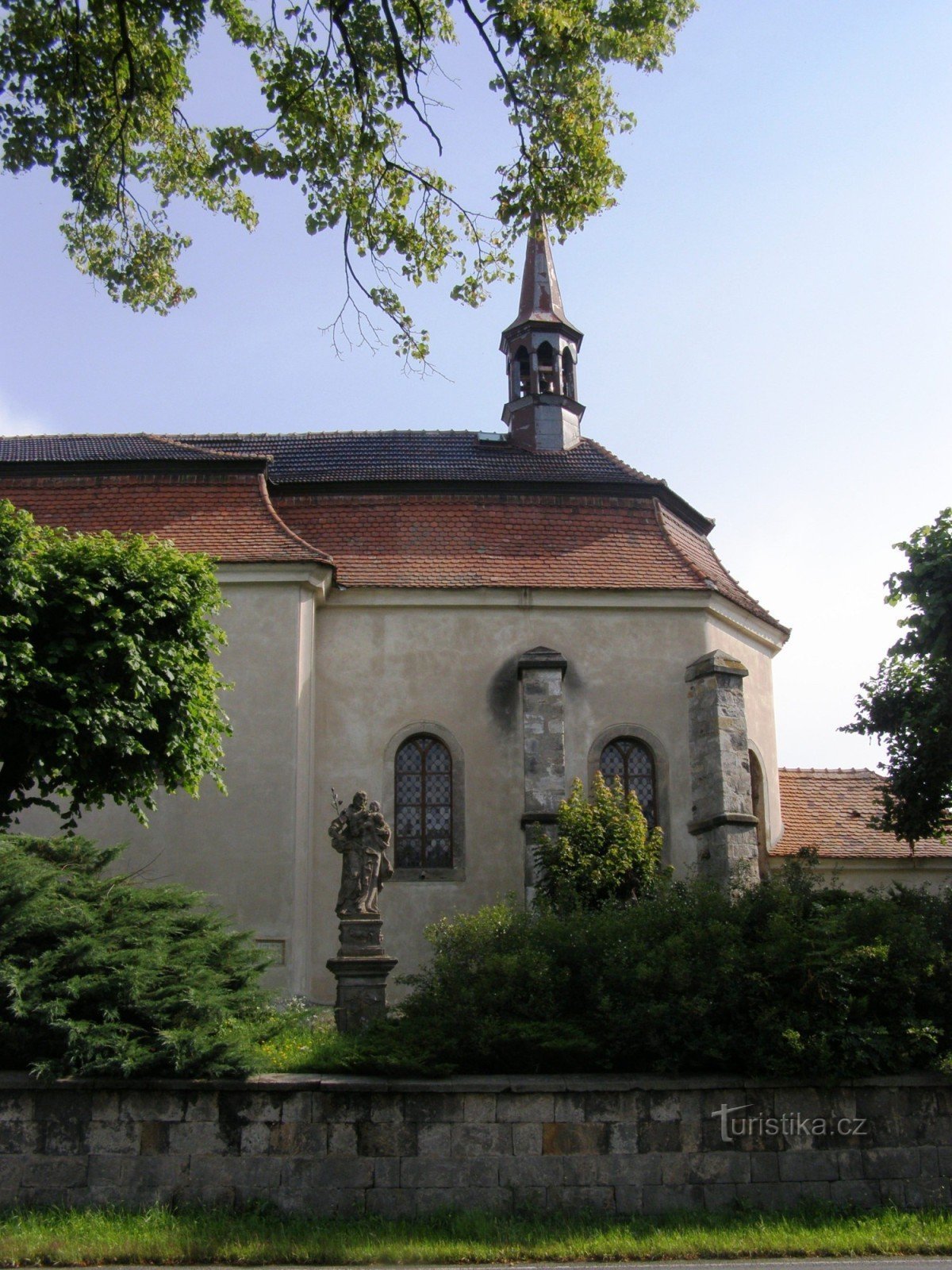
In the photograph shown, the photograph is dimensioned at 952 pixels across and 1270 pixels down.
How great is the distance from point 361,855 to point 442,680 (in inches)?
257

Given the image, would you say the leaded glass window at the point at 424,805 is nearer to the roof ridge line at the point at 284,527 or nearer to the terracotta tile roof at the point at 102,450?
the roof ridge line at the point at 284,527

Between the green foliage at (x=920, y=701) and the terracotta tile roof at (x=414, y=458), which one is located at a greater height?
the terracotta tile roof at (x=414, y=458)

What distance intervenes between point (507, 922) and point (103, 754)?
17.6ft

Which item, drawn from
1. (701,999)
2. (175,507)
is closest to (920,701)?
(701,999)

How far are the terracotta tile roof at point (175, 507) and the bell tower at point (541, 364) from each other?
7.05 metres

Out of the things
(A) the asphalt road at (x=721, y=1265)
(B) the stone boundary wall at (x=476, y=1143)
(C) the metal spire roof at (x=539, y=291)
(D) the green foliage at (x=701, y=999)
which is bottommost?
(A) the asphalt road at (x=721, y=1265)

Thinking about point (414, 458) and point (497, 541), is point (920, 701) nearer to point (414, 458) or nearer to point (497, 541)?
point (497, 541)

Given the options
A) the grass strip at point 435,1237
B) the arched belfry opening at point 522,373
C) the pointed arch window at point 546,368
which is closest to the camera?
the grass strip at point 435,1237

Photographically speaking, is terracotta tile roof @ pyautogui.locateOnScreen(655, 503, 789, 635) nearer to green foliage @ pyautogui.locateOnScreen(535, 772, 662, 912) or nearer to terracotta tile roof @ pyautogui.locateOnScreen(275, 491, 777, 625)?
terracotta tile roof @ pyautogui.locateOnScreen(275, 491, 777, 625)

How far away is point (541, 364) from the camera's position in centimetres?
2802

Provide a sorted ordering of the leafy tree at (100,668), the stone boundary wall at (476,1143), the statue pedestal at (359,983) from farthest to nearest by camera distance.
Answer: the leafy tree at (100,668)
the statue pedestal at (359,983)
the stone boundary wall at (476,1143)

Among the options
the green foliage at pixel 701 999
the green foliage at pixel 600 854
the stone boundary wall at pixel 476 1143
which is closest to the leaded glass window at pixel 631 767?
the green foliage at pixel 600 854

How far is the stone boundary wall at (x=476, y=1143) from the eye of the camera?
36.2ft

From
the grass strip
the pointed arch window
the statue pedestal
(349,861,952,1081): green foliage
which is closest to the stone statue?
the statue pedestal
